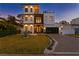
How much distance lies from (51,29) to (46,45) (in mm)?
246

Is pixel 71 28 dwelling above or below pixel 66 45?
above

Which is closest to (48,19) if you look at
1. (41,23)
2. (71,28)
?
(41,23)

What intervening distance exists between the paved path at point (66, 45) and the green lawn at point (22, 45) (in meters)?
0.17

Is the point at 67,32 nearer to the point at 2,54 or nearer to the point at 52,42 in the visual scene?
the point at 52,42

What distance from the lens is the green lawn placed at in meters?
10.8

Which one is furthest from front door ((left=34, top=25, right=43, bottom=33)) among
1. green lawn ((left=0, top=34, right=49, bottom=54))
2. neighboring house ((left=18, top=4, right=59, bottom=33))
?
green lawn ((left=0, top=34, right=49, bottom=54))

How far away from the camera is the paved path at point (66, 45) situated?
10.7 m

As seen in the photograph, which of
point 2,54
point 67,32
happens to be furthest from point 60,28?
point 2,54

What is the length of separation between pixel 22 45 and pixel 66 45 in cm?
63

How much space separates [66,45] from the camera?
1077 cm

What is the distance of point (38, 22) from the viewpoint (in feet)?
35.4

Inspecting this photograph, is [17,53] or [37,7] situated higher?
[37,7]

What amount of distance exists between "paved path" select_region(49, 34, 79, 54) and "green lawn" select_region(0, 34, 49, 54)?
0.55 ft

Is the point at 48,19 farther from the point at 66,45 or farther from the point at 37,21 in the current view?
the point at 66,45
